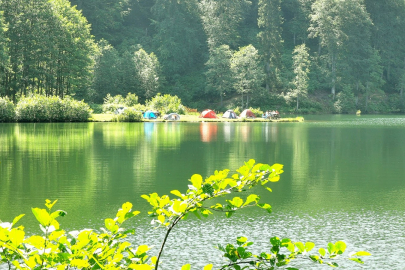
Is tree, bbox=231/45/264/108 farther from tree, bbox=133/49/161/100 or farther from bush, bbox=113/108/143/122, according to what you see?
bush, bbox=113/108/143/122

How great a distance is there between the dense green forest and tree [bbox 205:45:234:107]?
15 cm

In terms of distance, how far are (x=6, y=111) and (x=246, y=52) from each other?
39878mm

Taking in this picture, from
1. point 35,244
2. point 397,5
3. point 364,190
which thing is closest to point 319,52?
point 397,5

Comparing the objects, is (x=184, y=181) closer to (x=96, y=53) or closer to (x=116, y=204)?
(x=116, y=204)

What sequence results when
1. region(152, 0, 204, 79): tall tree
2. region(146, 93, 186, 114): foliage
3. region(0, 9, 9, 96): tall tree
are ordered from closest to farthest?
1. region(0, 9, 9, 96): tall tree
2. region(146, 93, 186, 114): foliage
3. region(152, 0, 204, 79): tall tree

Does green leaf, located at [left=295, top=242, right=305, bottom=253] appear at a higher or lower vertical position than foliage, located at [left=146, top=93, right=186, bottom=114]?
lower

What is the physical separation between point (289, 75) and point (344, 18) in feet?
44.5

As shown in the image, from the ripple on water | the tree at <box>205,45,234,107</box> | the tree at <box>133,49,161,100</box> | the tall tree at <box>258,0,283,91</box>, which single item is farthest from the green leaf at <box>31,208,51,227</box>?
the tall tree at <box>258,0,283,91</box>

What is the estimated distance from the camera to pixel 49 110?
51656 mm

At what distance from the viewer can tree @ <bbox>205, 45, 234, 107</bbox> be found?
80.2 m

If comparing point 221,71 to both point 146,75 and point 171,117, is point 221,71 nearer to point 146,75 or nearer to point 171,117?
point 146,75

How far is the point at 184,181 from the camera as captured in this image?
17.3m

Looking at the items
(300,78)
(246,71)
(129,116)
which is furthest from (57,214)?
(300,78)

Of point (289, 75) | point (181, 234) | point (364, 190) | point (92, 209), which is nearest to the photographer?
point (181, 234)
